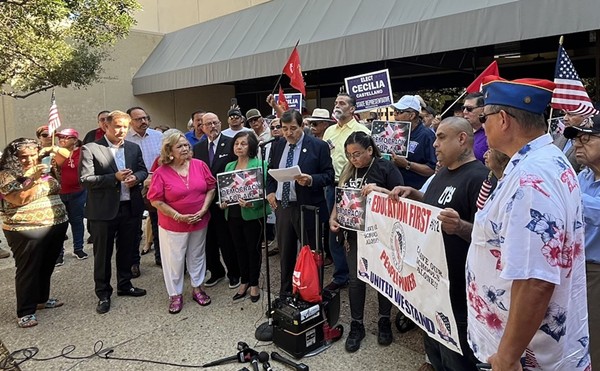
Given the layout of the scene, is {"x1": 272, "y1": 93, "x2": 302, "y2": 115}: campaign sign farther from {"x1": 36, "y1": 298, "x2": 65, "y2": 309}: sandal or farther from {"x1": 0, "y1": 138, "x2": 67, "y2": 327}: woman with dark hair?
{"x1": 36, "y1": 298, "x2": 65, "y2": 309}: sandal

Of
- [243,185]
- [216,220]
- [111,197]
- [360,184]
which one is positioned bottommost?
[216,220]

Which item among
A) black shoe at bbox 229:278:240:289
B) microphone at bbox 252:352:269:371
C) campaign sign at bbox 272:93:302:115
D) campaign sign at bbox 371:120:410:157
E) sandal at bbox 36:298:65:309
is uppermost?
campaign sign at bbox 272:93:302:115

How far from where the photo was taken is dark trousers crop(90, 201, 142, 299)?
4.79 m

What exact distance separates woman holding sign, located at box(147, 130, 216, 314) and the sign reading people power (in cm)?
200

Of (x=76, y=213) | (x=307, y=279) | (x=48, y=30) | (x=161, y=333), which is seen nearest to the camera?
(x=307, y=279)

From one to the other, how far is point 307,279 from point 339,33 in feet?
24.6

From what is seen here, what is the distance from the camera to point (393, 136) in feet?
15.3

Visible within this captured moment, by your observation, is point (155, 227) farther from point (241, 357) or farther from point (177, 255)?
point (241, 357)

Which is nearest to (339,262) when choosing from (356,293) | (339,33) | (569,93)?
(356,293)

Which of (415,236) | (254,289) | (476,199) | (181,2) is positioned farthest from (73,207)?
(181,2)

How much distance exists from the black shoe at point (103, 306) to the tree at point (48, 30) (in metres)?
4.29

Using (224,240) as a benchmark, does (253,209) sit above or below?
above

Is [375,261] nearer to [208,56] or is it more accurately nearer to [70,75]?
[70,75]

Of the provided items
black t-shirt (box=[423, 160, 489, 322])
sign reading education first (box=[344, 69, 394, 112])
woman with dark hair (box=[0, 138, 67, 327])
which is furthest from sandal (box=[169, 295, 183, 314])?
sign reading education first (box=[344, 69, 394, 112])
